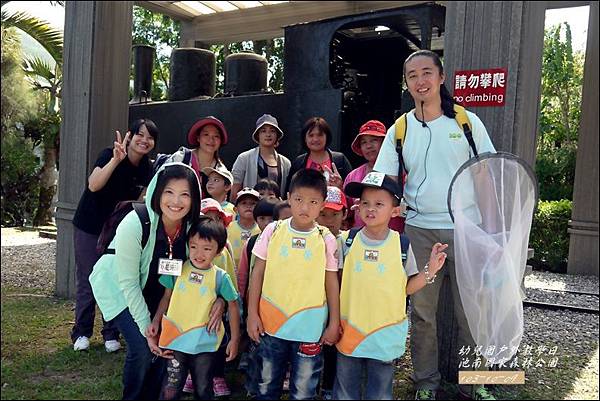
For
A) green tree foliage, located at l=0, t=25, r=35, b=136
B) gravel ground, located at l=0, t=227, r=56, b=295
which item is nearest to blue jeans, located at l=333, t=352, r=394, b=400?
green tree foliage, located at l=0, t=25, r=35, b=136

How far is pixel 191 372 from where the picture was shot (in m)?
2.63

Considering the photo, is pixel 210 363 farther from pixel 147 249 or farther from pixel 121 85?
pixel 121 85

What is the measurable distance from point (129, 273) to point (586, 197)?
7.48m

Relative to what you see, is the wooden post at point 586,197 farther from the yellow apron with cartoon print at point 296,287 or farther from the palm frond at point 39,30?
the palm frond at point 39,30

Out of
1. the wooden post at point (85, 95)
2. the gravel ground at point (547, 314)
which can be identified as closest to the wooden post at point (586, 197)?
the gravel ground at point (547, 314)

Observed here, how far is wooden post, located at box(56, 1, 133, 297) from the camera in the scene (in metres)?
4.57

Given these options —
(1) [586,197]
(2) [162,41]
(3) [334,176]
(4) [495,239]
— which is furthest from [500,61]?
(2) [162,41]

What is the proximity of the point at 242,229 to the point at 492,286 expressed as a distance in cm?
148

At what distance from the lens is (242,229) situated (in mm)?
3375

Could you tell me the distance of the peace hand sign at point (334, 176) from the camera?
3670mm

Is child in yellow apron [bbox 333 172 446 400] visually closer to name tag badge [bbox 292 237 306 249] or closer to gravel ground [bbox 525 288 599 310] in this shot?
name tag badge [bbox 292 237 306 249]

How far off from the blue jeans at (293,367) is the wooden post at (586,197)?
258 inches

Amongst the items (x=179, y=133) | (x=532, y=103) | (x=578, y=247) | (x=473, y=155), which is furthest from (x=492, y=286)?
(x=578, y=247)

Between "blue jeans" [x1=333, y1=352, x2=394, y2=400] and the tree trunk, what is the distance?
4.95 metres
